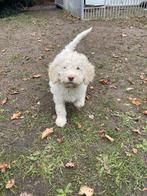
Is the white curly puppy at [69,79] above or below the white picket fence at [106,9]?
above

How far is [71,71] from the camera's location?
3707 millimetres

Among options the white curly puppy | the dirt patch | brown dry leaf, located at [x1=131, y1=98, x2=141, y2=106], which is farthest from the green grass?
brown dry leaf, located at [x1=131, y1=98, x2=141, y2=106]

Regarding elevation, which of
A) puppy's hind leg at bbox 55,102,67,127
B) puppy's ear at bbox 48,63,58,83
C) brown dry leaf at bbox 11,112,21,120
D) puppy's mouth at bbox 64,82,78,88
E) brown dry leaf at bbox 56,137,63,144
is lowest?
brown dry leaf at bbox 11,112,21,120

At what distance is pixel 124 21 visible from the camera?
8766mm

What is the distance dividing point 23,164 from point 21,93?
5.18 feet

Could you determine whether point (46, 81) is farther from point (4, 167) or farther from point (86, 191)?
point (86, 191)

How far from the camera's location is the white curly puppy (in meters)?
3.74

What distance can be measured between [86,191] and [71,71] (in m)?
1.29

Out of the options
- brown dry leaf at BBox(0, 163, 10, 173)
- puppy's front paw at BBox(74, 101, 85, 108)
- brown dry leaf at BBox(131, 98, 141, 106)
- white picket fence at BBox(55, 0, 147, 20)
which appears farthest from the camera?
white picket fence at BBox(55, 0, 147, 20)

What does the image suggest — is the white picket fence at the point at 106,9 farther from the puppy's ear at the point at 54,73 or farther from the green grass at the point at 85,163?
the green grass at the point at 85,163

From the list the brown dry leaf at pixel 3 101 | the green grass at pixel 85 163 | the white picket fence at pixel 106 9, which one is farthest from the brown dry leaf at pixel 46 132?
the white picket fence at pixel 106 9

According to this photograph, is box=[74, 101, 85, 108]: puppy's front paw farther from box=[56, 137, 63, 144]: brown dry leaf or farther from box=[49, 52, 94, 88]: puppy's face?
box=[56, 137, 63, 144]: brown dry leaf

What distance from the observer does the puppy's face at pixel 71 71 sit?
369 cm

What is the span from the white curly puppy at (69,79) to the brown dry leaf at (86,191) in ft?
3.28
